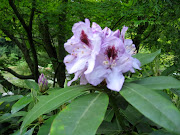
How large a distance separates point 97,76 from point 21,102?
0.58 meters

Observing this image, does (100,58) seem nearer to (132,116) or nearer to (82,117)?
(82,117)

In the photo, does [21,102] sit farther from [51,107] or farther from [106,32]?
[106,32]

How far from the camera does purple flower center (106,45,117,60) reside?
643mm

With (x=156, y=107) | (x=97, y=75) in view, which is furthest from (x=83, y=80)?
(x=156, y=107)

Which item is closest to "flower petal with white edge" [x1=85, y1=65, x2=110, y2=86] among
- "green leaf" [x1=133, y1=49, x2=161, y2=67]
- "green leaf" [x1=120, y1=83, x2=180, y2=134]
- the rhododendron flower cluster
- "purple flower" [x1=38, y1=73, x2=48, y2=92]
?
the rhododendron flower cluster

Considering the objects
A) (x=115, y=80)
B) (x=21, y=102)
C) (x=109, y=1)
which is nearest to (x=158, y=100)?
(x=115, y=80)

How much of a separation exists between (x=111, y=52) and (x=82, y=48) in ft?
0.41

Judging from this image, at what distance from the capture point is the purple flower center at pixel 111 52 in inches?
25.3

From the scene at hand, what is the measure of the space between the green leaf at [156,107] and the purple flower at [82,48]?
0.19 m

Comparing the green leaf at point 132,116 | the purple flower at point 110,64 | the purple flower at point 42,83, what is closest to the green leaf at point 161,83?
the purple flower at point 110,64

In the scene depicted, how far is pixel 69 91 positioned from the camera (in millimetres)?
628

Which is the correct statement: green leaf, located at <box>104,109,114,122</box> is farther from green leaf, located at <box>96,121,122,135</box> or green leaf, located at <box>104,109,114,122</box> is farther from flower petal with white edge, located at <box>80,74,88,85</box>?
flower petal with white edge, located at <box>80,74,88,85</box>

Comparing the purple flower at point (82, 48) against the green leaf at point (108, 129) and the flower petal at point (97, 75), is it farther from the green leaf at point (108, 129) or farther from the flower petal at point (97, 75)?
the green leaf at point (108, 129)

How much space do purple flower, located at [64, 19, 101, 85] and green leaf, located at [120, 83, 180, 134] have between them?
0.19 meters
